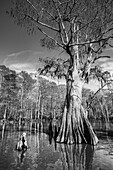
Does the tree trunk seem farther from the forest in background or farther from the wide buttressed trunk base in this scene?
the forest in background

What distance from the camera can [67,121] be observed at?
9336mm

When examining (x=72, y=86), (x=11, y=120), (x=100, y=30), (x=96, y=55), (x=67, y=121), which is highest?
(x=96, y=55)

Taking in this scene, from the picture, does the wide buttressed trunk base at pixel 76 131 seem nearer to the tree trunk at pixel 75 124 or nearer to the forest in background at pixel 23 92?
the tree trunk at pixel 75 124

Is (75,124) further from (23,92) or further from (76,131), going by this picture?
(23,92)

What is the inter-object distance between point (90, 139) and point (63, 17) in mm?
7401

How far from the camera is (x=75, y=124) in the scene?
9.08 meters

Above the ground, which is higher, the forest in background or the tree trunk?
the forest in background

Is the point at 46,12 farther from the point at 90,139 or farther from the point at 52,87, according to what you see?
the point at 52,87

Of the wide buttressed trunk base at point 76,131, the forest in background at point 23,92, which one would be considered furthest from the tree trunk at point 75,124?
the forest in background at point 23,92

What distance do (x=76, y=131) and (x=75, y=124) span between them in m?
0.43

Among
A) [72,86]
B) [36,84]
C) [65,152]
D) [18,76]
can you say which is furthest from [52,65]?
[36,84]

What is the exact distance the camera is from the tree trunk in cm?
888

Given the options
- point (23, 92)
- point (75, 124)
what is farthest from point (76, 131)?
point (23, 92)

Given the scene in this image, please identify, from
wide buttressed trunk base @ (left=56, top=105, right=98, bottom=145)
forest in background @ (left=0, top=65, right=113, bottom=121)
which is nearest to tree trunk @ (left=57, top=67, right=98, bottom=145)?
wide buttressed trunk base @ (left=56, top=105, right=98, bottom=145)
